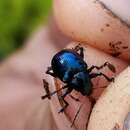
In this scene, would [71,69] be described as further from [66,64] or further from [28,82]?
[28,82]

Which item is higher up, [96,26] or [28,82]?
[28,82]

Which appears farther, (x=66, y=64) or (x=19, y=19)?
(x=19, y=19)

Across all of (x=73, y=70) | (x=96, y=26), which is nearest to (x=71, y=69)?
(x=73, y=70)

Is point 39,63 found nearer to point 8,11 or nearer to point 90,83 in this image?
point 8,11

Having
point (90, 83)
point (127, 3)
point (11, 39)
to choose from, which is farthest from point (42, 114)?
point (11, 39)

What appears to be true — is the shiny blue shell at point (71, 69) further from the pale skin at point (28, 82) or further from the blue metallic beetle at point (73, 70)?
the pale skin at point (28, 82)

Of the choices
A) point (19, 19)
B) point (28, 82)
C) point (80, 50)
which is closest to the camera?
point (80, 50)

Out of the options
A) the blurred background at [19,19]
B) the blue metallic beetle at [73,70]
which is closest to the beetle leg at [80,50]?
the blue metallic beetle at [73,70]
